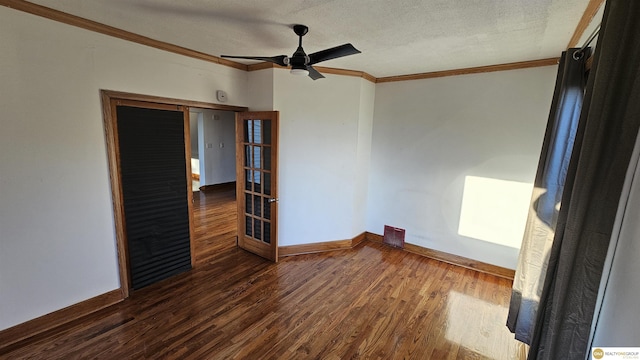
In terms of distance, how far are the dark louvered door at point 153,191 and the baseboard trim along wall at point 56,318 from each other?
0.25 m

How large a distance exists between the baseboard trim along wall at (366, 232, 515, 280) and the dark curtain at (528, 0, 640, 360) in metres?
2.49

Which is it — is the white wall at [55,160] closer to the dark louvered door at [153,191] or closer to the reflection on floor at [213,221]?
the dark louvered door at [153,191]

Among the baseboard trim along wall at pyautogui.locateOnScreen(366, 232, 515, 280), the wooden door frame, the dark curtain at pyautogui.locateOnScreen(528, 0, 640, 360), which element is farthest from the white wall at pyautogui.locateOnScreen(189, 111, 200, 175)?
the dark curtain at pyautogui.locateOnScreen(528, 0, 640, 360)

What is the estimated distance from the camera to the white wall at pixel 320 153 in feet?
11.8

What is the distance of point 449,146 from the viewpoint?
3633 mm

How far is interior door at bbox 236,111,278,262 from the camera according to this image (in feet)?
11.5

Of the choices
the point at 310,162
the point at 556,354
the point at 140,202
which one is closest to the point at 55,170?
the point at 140,202

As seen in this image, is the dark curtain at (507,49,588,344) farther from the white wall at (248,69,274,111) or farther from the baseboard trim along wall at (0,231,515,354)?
the white wall at (248,69,274,111)

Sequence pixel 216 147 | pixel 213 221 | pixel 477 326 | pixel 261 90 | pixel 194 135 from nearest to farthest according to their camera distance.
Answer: pixel 477 326
pixel 261 90
pixel 213 221
pixel 216 147
pixel 194 135

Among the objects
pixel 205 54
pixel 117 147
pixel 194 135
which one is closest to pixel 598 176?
pixel 117 147

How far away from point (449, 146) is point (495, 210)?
3.16 ft

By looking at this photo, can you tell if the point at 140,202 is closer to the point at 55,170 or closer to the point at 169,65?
the point at 55,170

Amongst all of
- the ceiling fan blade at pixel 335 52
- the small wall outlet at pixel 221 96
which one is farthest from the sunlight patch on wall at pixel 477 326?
the small wall outlet at pixel 221 96

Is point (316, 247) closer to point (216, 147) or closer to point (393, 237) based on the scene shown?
point (393, 237)
